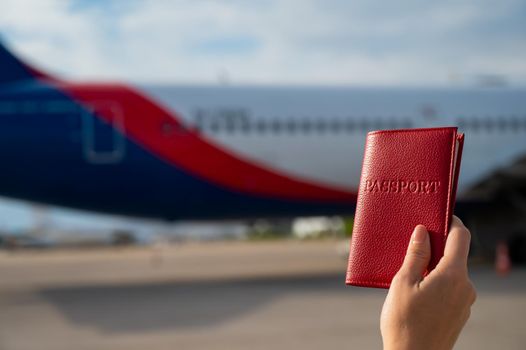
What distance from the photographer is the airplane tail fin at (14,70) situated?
34.1 feet

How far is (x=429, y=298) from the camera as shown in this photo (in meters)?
1.12

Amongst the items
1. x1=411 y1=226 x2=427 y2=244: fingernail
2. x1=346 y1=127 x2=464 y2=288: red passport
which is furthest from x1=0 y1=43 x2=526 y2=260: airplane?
x1=411 y1=226 x2=427 y2=244: fingernail

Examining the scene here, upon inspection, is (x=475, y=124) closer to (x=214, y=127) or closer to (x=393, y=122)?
(x=393, y=122)

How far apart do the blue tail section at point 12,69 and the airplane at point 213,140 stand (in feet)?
0.05

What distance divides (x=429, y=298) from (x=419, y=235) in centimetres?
11

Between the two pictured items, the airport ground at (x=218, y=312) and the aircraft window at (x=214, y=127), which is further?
the aircraft window at (x=214, y=127)

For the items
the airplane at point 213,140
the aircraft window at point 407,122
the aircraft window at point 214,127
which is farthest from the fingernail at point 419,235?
the aircraft window at point 407,122

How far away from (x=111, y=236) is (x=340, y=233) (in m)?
13.4

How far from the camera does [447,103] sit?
483 inches

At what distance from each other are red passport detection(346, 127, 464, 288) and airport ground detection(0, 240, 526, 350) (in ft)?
15.8

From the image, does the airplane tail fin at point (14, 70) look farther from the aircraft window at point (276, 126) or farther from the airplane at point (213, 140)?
the aircraft window at point (276, 126)

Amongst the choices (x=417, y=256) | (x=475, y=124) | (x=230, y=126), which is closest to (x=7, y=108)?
(x=230, y=126)

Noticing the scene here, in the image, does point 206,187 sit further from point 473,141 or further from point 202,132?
point 473,141

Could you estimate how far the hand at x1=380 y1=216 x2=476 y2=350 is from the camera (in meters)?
1.12
